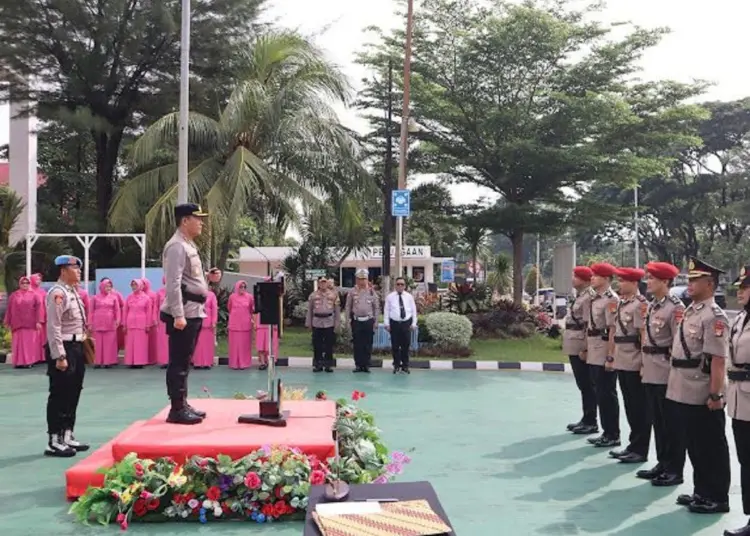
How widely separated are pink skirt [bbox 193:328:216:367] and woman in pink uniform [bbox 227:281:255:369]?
31 cm

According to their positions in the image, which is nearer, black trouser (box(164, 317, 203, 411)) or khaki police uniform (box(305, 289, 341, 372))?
black trouser (box(164, 317, 203, 411))

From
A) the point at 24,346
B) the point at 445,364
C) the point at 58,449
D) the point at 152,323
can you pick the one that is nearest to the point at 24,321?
the point at 24,346

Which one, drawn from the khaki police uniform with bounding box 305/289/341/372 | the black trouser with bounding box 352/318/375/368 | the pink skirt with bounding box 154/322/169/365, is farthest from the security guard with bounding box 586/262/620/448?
the pink skirt with bounding box 154/322/169/365

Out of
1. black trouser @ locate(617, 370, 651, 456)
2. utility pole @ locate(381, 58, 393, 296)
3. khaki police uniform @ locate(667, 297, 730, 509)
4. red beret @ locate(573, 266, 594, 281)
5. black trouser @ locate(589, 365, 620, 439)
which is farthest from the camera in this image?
utility pole @ locate(381, 58, 393, 296)

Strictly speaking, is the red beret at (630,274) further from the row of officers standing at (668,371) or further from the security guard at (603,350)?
the security guard at (603,350)

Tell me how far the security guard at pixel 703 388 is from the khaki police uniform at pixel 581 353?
7.22 ft

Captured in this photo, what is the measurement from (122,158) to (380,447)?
16815 millimetres

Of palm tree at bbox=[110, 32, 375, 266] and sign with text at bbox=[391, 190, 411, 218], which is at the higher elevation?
palm tree at bbox=[110, 32, 375, 266]

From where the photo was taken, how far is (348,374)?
11320 millimetres

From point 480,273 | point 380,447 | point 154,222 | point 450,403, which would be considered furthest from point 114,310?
point 480,273

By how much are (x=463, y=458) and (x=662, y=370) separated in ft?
5.69

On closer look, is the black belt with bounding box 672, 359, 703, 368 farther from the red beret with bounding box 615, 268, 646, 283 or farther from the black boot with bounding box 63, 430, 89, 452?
the black boot with bounding box 63, 430, 89, 452

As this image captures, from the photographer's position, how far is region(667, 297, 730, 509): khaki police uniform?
473cm

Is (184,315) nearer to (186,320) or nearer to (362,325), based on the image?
(186,320)
